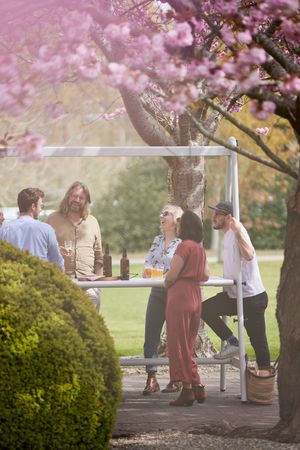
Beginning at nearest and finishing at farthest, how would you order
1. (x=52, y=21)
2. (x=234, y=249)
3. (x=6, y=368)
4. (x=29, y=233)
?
(x=6, y=368), (x=29, y=233), (x=234, y=249), (x=52, y=21)

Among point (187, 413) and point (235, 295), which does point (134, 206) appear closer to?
point (235, 295)

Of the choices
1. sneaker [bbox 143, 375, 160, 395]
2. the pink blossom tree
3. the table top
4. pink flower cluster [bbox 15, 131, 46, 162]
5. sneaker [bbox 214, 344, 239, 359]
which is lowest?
sneaker [bbox 143, 375, 160, 395]

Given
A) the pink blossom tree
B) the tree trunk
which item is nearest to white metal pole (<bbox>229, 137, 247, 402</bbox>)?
the pink blossom tree

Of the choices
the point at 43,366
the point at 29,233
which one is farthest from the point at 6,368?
the point at 29,233

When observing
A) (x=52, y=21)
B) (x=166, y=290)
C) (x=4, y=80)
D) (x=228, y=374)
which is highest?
(x=52, y=21)

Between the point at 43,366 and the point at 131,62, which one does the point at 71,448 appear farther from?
the point at 131,62

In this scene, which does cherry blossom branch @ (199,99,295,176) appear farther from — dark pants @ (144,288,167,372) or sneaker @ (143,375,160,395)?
sneaker @ (143,375,160,395)

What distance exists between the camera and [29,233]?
29.1 ft

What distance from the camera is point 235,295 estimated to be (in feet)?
31.7

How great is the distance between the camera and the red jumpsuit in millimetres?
9023

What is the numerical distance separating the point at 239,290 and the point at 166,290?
81 cm

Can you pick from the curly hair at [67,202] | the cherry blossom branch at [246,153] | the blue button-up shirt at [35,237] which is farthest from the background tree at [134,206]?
the cherry blossom branch at [246,153]

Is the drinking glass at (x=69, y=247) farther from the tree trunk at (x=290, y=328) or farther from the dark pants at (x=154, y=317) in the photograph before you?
the tree trunk at (x=290, y=328)

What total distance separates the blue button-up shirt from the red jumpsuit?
100cm
